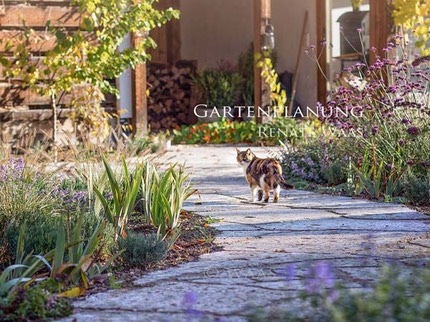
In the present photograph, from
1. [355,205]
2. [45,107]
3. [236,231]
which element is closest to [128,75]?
[45,107]

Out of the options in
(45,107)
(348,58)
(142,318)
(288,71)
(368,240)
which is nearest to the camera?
(142,318)

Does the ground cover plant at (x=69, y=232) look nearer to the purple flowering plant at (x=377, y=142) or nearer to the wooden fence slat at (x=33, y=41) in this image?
the purple flowering plant at (x=377, y=142)

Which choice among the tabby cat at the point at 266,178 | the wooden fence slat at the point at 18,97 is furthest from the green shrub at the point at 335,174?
the wooden fence slat at the point at 18,97

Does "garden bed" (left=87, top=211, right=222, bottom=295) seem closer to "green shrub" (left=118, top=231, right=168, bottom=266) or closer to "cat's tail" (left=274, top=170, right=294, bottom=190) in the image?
"green shrub" (left=118, top=231, right=168, bottom=266)

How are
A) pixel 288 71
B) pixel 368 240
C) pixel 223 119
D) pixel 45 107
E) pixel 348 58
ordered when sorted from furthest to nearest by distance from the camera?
pixel 288 71
pixel 348 58
pixel 223 119
pixel 45 107
pixel 368 240

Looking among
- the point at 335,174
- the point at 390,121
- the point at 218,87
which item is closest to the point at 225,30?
the point at 218,87

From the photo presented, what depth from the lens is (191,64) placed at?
16.3 meters

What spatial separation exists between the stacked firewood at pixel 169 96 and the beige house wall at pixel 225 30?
2.97ft

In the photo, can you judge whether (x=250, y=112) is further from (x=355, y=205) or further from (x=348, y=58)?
(x=355, y=205)

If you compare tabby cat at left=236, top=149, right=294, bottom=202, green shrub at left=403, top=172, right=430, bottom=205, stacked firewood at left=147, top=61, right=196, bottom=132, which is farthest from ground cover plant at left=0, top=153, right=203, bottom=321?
stacked firewood at left=147, top=61, right=196, bottom=132

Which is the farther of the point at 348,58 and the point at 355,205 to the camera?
the point at 348,58

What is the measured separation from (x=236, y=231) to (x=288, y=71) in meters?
10.7

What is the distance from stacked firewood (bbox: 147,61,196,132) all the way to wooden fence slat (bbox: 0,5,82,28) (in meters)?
A: 3.98

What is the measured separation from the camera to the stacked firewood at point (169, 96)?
50.5 ft
